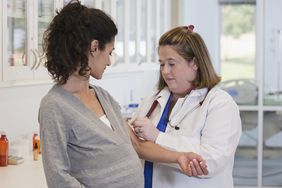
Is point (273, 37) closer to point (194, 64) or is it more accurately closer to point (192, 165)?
point (194, 64)

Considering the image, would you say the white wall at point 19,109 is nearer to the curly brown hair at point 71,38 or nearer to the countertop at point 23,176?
the countertop at point 23,176

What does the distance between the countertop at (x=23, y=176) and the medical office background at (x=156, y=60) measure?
0.34 meters

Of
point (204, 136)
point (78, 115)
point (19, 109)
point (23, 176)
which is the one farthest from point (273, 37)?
point (78, 115)

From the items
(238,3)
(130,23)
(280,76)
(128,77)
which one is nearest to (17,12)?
(130,23)

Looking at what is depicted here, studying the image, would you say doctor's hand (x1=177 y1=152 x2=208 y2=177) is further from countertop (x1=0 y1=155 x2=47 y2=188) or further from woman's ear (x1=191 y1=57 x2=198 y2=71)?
countertop (x1=0 y1=155 x2=47 y2=188)

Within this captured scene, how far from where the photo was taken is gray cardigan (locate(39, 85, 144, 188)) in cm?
128

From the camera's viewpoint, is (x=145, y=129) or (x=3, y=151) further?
(x=3, y=151)

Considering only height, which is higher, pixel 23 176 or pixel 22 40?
pixel 22 40

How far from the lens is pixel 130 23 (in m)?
3.67

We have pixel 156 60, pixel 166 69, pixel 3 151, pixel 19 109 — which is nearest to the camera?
pixel 166 69

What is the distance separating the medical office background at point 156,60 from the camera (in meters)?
2.27

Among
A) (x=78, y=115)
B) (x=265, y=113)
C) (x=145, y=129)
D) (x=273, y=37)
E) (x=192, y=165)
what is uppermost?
(x=273, y=37)

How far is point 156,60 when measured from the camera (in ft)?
14.5

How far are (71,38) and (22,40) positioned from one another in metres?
1.01
